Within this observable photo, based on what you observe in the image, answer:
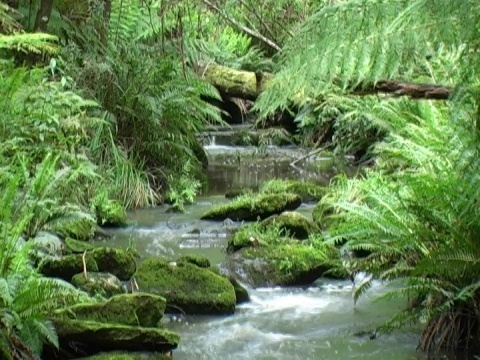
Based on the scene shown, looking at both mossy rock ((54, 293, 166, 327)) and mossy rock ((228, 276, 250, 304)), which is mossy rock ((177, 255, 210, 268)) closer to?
mossy rock ((228, 276, 250, 304))

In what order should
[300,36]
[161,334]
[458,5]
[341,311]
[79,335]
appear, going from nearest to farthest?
[458,5], [300,36], [79,335], [161,334], [341,311]

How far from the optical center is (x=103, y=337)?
3.78 meters

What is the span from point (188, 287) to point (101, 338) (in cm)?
123

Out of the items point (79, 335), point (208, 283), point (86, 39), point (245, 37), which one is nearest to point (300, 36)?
point (79, 335)

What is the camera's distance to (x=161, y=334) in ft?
13.1

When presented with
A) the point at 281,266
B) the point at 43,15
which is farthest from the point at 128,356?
the point at 43,15

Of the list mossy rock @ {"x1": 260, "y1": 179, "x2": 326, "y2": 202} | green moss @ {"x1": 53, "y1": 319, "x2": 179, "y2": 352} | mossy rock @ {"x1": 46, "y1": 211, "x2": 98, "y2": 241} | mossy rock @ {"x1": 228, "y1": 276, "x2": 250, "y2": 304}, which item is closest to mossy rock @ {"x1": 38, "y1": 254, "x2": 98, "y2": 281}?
mossy rock @ {"x1": 46, "y1": 211, "x2": 98, "y2": 241}

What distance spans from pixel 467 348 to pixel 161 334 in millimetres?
1648

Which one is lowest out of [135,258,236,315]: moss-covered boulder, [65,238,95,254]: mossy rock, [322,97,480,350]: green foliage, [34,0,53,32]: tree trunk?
[135,258,236,315]: moss-covered boulder

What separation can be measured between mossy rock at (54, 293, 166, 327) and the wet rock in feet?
0.32

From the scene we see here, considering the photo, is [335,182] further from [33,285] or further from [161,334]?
[33,285]

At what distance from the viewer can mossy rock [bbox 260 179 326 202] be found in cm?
847

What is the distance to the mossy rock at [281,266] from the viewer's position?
5469 millimetres

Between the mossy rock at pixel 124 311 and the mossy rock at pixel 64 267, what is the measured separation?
850 mm
